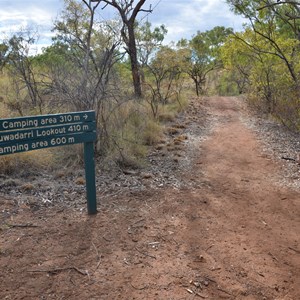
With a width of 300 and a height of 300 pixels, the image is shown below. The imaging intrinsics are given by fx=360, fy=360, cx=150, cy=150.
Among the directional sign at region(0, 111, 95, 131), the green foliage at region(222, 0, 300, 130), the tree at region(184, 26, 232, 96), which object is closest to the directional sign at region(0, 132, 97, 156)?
the directional sign at region(0, 111, 95, 131)

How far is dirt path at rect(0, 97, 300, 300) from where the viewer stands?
10.2ft

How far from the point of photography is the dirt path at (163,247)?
3105 millimetres

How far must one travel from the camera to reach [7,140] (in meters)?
3.63

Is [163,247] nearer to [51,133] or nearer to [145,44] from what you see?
[51,133]

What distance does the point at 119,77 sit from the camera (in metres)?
9.30

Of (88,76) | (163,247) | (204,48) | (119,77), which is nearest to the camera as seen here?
(163,247)

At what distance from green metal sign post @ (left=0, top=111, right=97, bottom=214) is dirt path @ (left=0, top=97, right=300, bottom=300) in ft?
2.27

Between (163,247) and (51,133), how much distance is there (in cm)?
173

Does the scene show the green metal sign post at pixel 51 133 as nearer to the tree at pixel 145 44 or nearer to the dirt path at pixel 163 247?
the dirt path at pixel 163 247

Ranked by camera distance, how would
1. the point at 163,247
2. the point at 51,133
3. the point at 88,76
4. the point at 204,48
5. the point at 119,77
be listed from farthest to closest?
the point at 204,48, the point at 119,77, the point at 88,76, the point at 51,133, the point at 163,247

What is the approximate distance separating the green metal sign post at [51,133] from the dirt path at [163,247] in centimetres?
69

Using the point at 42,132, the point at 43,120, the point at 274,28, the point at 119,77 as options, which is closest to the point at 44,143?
the point at 42,132

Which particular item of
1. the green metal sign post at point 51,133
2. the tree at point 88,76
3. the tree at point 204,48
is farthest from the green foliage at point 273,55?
the tree at point 204,48

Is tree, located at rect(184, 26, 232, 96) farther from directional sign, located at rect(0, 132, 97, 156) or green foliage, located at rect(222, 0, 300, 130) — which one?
directional sign, located at rect(0, 132, 97, 156)
